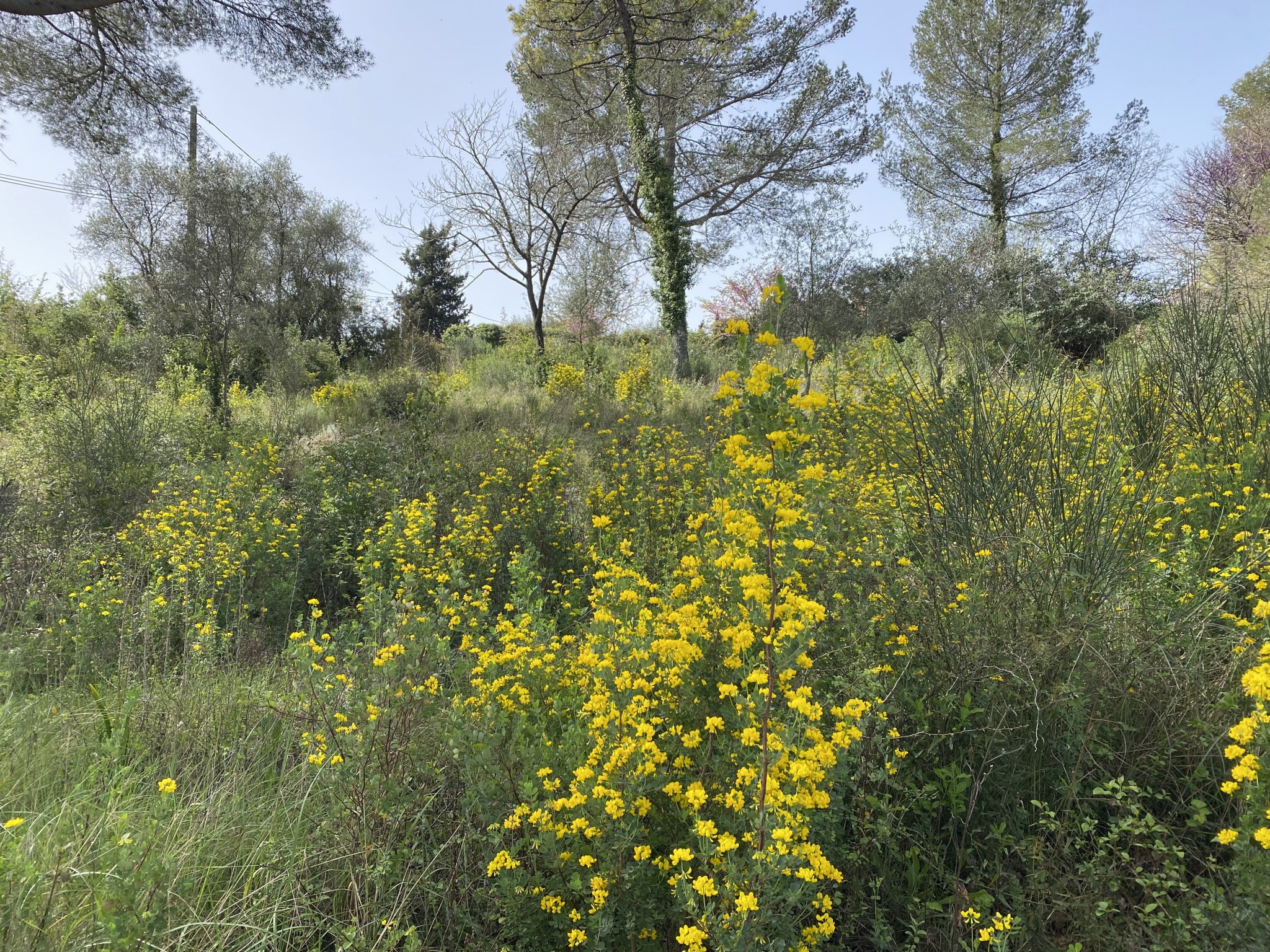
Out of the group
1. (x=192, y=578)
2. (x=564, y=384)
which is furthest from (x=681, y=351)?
(x=192, y=578)

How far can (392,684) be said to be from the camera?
2062mm

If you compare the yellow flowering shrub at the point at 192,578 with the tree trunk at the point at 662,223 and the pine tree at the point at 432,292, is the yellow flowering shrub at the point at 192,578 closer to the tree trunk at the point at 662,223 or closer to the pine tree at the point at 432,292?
the tree trunk at the point at 662,223

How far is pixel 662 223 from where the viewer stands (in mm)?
12102

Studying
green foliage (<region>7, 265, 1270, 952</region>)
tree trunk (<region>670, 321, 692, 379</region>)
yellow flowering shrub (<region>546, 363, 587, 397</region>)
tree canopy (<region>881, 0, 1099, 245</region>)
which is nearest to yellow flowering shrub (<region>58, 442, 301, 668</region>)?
green foliage (<region>7, 265, 1270, 952</region>)

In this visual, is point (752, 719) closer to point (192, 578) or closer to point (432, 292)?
point (192, 578)

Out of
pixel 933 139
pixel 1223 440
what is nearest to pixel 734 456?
pixel 1223 440

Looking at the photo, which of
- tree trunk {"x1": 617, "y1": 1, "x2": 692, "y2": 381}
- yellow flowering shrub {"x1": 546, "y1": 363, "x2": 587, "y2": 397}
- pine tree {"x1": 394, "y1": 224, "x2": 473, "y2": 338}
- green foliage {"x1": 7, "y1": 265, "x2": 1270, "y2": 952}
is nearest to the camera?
green foliage {"x1": 7, "y1": 265, "x2": 1270, "y2": 952}

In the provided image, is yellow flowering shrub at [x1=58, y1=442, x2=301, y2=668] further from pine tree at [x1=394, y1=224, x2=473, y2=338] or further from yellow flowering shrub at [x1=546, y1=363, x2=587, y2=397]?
pine tree at [x1=394, y1=224, x2=473, y2=338]

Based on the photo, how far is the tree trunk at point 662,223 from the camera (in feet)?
38.4

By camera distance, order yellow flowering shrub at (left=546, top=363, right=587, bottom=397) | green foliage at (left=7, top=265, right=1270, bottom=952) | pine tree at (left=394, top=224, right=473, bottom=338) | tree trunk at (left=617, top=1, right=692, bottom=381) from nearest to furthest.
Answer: green foliage at (left=7, top=265, right=1270, bottom=952) → yellow flowering shrub at (left=546, top=363, right=587, bottom=397) → tree trunk at (left=617, top=1, right=692, bottom=381) → pine tree at (left=394, top=224, right=473, bottom=338)

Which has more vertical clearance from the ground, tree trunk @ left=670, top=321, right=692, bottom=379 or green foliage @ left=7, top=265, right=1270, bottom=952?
tree trunk @ left=670, top=321, right=692, bottom=379

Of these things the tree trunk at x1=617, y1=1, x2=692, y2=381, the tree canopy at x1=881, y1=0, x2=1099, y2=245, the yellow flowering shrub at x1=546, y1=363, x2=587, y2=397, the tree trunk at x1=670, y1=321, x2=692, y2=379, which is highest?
the tree canopy at x1=881, y1=0, x2=1099, y2=245

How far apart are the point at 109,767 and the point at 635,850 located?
81.4 inches

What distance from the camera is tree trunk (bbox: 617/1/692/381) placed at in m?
11.7
